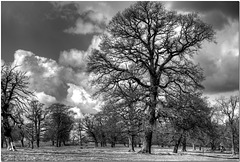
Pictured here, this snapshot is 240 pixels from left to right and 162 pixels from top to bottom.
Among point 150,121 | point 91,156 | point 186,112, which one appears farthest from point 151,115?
point 91,156

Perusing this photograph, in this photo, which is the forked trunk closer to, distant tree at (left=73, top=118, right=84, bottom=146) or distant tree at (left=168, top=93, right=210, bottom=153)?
distant tree at (left=168, top=93, right=210, bottom=153)

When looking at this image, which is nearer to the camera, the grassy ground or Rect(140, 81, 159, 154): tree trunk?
the grassy ground

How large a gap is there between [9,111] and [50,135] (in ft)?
156

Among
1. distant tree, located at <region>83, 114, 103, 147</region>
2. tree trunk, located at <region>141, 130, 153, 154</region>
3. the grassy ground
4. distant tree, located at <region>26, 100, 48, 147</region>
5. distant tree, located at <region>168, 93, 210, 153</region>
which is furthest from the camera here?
distant tree, located at <region>83, 114, 103, 147</region>

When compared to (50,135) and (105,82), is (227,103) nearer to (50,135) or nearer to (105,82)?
(105,82)

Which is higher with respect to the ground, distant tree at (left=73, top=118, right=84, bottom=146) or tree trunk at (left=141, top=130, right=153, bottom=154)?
tree trunk at (left=141, top=130, right=153, bottom=154)

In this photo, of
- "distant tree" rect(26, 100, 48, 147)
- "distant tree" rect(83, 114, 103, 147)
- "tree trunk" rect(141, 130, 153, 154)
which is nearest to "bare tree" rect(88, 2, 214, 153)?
"tree trunk" rect(141, 130, 153, 154)

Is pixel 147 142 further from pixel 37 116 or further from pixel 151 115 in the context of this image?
pixel 37 116

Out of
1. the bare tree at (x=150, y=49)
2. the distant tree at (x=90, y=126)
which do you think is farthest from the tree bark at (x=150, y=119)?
the distant tree at (x=90, y=126)

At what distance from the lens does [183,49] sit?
22.6 m

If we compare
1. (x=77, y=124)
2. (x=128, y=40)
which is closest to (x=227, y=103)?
(x=128, y=40)

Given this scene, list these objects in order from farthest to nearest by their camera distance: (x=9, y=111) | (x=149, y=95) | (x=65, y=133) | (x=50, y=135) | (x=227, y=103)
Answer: (x=65, y=133) < (x=50, y=135) < (x=227, y=103) < (x=9, y=111) < (x=149, y=95)

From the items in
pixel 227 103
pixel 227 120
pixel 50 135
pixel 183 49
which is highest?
pixel 183 49

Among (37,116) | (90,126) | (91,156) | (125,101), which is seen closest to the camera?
(91,156)
